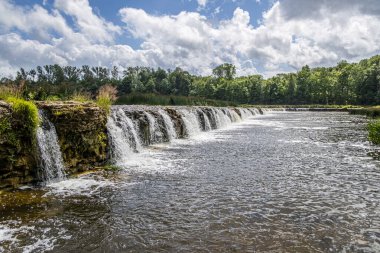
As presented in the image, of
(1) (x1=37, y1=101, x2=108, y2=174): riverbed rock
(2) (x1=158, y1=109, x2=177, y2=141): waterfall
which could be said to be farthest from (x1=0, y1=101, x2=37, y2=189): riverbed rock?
(2) (x1=158, y1=109, x2=177, y2=141): waterfall

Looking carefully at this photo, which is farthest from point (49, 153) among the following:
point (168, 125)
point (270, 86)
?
point (270, 86)

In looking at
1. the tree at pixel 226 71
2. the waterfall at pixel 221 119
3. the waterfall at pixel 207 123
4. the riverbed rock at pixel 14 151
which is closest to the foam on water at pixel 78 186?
A: the riverbed rock at pixel 14 151

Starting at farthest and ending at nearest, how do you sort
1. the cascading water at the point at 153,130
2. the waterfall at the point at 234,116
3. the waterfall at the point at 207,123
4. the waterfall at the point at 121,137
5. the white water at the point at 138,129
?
the waterfall at the point at 234,116
the waterfall at the point at 207,123
the cascading water at the point at 153,130
the white water at the point at 138,129
the waterfall at the point at 121,137

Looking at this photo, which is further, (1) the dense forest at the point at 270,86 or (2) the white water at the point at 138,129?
(1) the dense forest at the point at 270,86

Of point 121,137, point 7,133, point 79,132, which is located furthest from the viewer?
point 121,137

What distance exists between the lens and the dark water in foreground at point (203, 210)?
6273 mm

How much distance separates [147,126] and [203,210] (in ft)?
42.0

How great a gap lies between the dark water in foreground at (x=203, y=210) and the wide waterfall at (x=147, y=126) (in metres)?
2.86

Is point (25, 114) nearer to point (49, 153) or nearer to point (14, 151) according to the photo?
point (14, 151)

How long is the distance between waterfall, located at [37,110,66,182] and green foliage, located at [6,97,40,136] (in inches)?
19.0

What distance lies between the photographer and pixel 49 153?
11094 mm

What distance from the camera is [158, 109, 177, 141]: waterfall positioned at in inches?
891

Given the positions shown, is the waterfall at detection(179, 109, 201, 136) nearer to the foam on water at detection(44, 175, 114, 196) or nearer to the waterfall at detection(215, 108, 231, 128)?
the waterfall at detection(215, 108, 231, 128)

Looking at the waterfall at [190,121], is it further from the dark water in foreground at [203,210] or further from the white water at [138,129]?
the dark water in foreground at [203,210]
